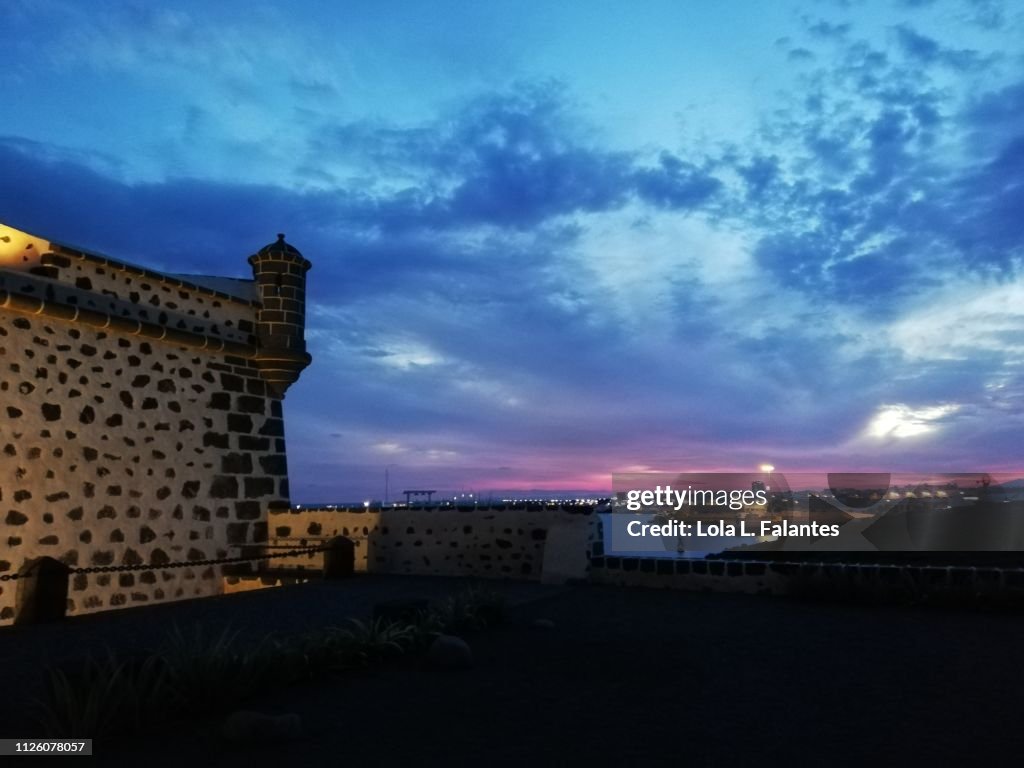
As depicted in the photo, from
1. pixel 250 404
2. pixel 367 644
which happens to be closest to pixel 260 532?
pixel 250 404

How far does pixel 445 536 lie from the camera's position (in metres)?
11.8

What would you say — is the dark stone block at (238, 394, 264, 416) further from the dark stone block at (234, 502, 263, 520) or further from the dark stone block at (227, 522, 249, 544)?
the dark stone block at (227, 522, 249, 544)

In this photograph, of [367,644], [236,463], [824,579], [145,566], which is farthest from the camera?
[236,463]

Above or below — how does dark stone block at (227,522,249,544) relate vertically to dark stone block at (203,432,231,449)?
below

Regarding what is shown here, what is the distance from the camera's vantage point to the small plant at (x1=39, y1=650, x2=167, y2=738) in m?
3.83

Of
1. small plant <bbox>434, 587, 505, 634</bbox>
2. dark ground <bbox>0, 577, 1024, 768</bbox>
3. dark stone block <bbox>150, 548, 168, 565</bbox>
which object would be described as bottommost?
dark ground <bbox>0, 577, 1024, 768</bbox>

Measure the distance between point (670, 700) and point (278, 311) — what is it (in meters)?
10.9

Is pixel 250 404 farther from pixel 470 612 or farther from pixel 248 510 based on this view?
pixel 470 612

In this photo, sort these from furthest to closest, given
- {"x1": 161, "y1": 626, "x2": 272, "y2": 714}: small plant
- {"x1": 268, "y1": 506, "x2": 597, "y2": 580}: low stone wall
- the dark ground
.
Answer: {"x1": 268, "y1": 506, "x2": 597, "y2": 580}: low stone wall, {"x1": 161, "y1": 626, "x2": 272, "y2": 714}: small plant, the dark ground

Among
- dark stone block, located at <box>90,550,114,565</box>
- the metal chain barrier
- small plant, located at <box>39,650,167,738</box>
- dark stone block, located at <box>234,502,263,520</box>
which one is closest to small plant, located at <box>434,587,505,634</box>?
small plant, located at <box>39,650,167,738</box>

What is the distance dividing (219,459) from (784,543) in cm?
1561

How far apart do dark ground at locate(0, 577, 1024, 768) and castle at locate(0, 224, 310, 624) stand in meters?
2.91

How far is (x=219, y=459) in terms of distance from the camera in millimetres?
12477

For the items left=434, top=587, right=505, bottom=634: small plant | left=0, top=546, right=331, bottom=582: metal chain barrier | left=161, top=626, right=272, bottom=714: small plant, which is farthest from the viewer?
left=0, top=546, right=331, bottom=582: metal chain barrier
